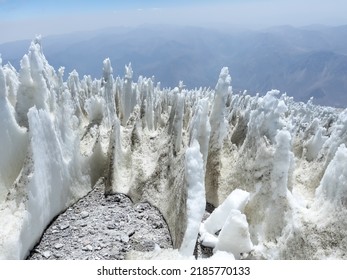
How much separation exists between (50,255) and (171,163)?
14.2ft

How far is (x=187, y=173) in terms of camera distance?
7.95 m

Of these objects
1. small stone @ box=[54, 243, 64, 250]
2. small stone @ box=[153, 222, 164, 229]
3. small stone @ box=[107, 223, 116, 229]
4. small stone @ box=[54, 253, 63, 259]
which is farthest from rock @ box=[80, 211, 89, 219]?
small stone @ box=[153, 222, 164, 229]

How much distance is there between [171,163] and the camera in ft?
34.5

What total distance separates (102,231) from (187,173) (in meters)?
2.78

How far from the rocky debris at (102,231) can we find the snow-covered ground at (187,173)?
27 cm

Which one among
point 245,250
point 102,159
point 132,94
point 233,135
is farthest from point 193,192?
point 132,94

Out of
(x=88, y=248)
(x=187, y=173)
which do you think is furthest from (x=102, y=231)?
(x=187, y=173)

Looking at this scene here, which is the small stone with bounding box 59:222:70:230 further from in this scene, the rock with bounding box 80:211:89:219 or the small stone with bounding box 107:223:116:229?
the small stone with bounding box 107:223:116:229

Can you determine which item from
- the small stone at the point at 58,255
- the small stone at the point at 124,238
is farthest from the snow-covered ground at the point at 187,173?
the small stone at the point at 124,238

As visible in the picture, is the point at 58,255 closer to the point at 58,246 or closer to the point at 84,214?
the point at 58,246

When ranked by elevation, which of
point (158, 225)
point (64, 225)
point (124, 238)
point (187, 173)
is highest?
point (187, 173)

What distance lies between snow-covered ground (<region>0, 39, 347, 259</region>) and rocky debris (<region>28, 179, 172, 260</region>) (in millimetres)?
266

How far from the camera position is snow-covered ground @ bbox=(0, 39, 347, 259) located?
6.94 m

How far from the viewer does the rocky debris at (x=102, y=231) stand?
7930 millimetres
